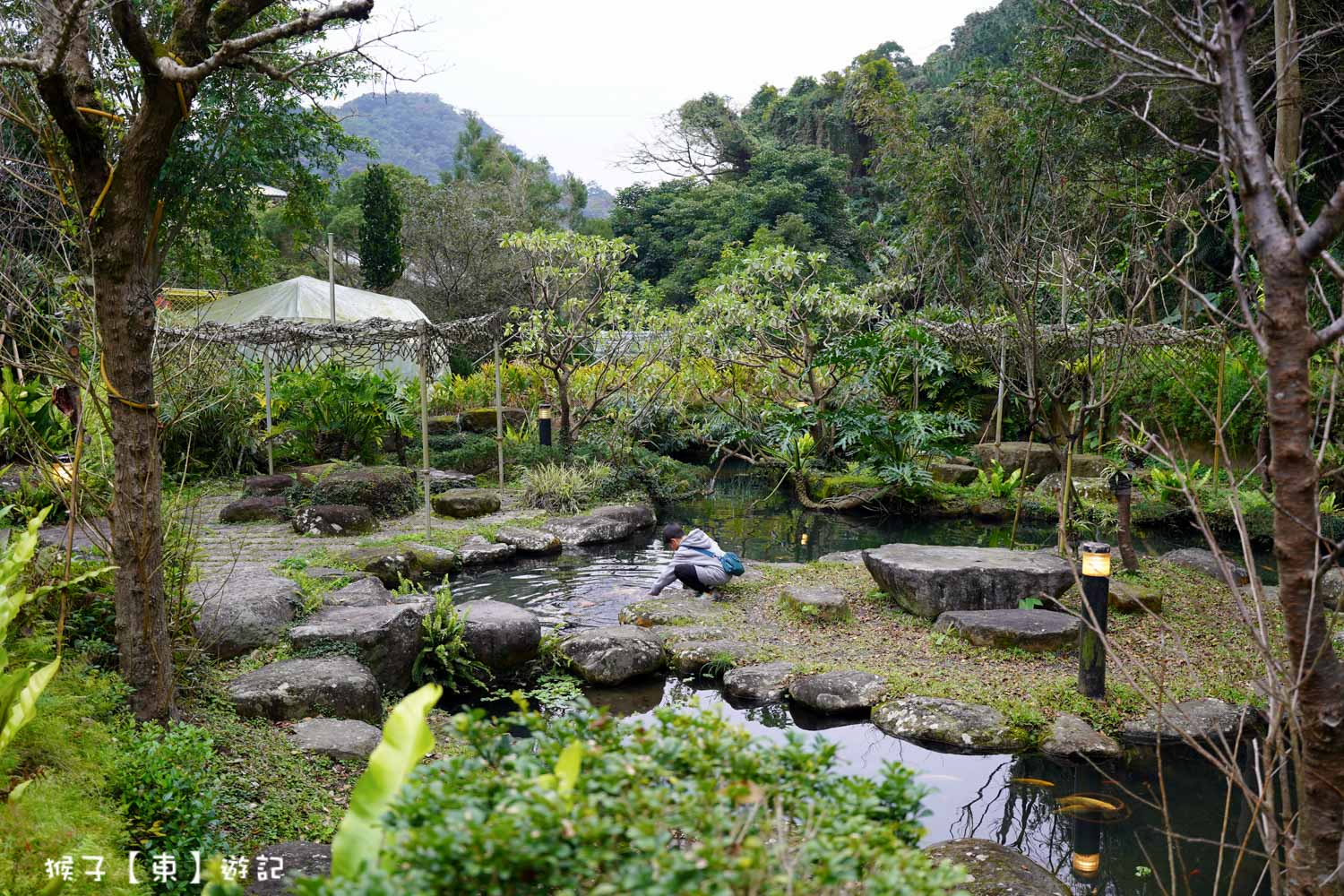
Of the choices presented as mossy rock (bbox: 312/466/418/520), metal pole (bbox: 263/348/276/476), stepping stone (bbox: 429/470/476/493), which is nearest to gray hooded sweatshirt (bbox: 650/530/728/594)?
mossy rock (bbox: 312/466/418/520)

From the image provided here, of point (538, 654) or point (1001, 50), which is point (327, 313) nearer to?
point (538, 654)

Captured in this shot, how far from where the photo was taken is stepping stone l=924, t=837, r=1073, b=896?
11.0ft

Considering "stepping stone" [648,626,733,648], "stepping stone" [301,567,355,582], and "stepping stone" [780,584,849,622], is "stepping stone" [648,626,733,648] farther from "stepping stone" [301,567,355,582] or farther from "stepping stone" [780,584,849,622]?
"stepping stone" [301,567,355,582]

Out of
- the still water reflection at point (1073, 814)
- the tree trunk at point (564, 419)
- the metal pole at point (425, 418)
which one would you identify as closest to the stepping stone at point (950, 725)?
the still water reflection at point (1073, 814)

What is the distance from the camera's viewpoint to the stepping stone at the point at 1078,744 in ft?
15.8

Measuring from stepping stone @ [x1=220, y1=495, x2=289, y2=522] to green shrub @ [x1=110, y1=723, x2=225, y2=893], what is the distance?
7778 millimetres

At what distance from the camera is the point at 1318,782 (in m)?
1.98

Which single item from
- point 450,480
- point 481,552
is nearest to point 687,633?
point 481,552

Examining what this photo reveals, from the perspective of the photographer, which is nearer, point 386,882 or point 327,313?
point 386,882

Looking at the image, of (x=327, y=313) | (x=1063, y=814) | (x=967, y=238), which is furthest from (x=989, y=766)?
(x=327, y=313)

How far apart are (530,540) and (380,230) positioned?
15.4m

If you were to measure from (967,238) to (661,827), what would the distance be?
1755cm

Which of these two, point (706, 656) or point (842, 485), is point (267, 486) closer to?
point (842, 485)

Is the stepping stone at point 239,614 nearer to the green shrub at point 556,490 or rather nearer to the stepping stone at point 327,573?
the stepping stone at point 327,573
